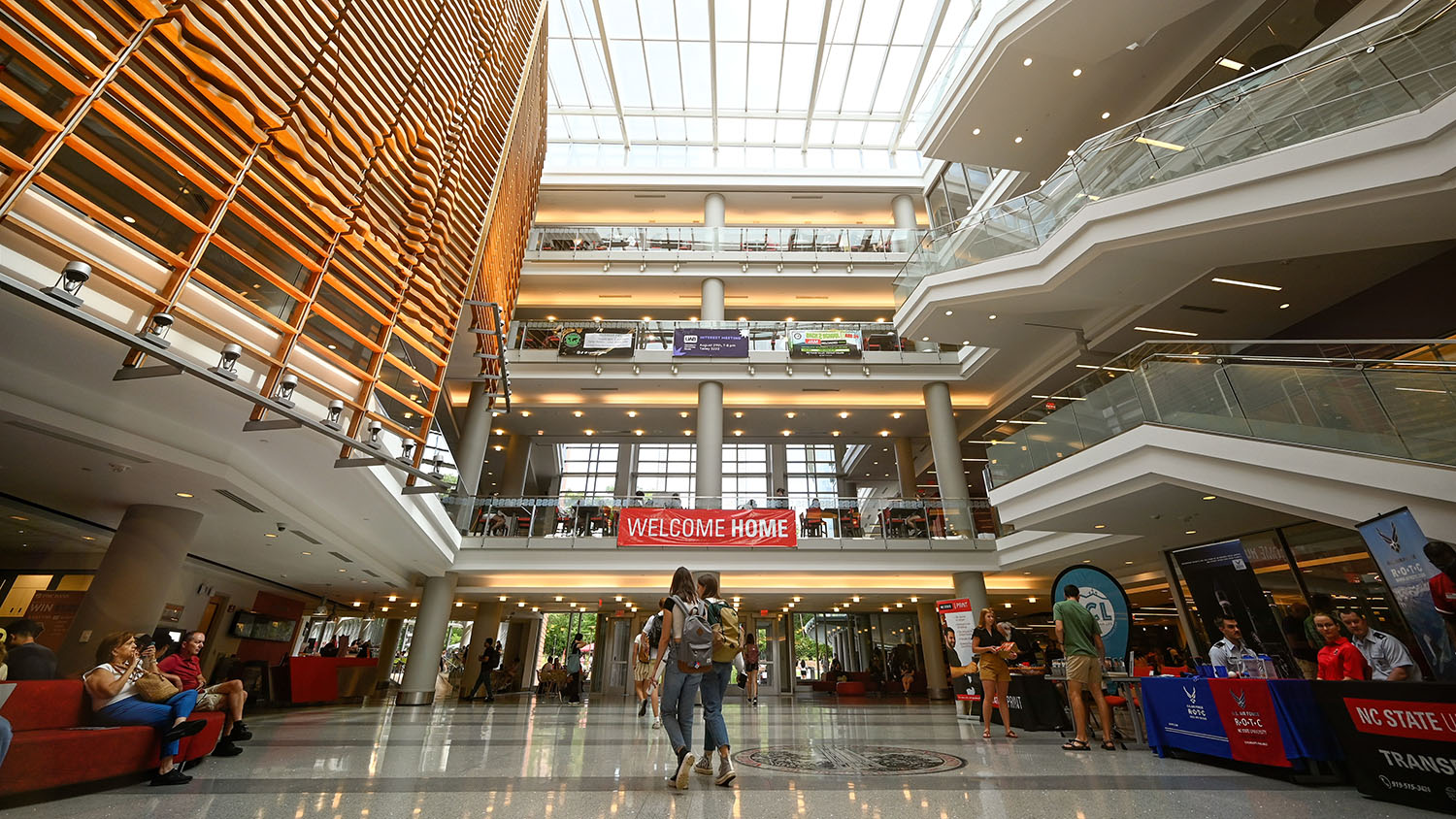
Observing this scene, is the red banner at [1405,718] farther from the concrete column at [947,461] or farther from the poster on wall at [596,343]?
the poster on wall at [596,343]

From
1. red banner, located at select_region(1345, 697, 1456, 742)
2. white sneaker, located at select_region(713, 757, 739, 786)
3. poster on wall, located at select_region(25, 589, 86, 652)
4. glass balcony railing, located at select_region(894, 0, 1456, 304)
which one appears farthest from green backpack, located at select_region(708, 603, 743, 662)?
poster on wall, located at select_region(25, 589, 86, 652)

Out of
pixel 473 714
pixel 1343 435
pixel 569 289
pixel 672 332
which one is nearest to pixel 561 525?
pixel 473 714

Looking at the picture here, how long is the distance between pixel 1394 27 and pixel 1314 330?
600 centimetres

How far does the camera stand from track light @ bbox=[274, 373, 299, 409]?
15.7 feet

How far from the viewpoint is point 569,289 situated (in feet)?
62.2

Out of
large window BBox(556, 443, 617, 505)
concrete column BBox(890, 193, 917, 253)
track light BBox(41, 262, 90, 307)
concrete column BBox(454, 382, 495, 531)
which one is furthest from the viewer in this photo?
large window BBox(556, 443, 617, 505)

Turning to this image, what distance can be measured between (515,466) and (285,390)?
1380 cm

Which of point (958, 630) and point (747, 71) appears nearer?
point (958, 630)

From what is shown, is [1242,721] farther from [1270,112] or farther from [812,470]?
[812,470]

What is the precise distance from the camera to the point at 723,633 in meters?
3.97

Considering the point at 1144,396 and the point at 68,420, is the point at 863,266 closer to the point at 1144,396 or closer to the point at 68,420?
the point at 1144,396

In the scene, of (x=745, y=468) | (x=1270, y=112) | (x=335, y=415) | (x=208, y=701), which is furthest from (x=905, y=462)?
(x=208, y=701)

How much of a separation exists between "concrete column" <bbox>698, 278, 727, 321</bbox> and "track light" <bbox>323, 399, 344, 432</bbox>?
1283cm

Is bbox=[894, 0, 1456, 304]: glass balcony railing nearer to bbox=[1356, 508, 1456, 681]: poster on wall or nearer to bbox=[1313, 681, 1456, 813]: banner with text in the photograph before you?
bbox=[1356, 508, 1456, 681]: poster on wall
